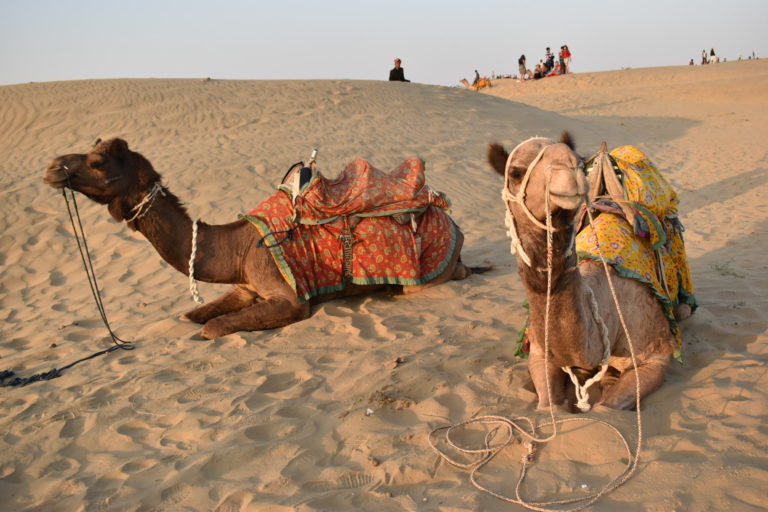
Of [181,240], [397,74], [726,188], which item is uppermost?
[397,74]

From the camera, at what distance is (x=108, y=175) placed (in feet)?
16.4

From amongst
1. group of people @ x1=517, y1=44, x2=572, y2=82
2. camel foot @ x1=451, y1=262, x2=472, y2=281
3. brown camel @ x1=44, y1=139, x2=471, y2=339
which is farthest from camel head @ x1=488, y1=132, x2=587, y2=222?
group of people @ x1=517, y1=44, x2=572, y2=82

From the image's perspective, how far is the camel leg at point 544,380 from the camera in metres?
3.38

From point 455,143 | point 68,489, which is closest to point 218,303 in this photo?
point 68,489

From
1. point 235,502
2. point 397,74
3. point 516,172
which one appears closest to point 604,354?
point 516,172

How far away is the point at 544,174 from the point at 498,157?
1.05 feet

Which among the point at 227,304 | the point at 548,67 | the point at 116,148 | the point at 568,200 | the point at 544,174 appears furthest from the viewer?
the point at 548,67

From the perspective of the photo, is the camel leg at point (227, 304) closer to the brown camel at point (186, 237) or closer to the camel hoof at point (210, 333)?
the brown camel at point (186, 237)

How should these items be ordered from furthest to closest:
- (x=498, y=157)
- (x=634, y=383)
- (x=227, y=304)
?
(x=227, y=304), (x=634, y=383), (x=498, y=157)

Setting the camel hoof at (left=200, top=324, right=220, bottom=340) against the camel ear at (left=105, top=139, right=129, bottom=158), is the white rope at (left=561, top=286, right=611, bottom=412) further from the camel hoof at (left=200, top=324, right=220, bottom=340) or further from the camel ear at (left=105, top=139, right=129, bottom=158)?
the camel ear at (left=105, top=139, right=129, bottom=158)

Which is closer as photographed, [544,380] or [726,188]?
[544,380]

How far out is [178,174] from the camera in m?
11.5

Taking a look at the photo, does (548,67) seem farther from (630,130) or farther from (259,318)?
(259,318)

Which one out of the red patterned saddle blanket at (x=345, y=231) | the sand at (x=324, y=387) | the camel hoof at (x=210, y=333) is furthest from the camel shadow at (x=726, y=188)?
the camel hoof at (x=210, y=333)
